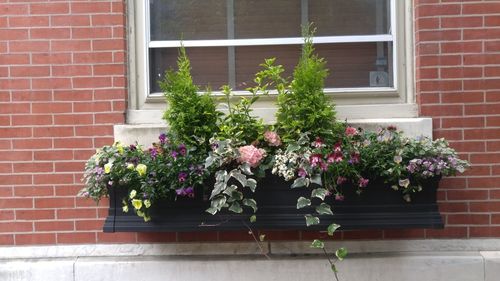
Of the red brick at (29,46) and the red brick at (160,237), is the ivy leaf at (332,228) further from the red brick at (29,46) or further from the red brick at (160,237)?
the red brick at (29,46)

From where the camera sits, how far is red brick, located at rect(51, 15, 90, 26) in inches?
162

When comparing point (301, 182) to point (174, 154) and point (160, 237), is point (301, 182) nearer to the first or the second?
point (174, 154)

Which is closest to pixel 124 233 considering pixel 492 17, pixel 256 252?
pixel 256 252

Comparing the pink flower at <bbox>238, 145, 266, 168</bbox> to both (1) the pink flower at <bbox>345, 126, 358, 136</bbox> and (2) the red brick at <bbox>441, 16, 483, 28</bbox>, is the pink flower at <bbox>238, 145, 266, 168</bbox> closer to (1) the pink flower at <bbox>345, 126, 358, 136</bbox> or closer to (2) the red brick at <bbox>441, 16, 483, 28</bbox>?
(1) the pink flower at <bbox>345, 126, 358, 136</bbox>

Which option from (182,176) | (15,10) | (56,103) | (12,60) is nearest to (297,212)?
(182,176)

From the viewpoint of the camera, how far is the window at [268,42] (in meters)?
4.19

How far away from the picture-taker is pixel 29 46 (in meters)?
4.12

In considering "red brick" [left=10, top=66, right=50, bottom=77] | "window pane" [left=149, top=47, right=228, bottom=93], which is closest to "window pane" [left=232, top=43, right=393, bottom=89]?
"window pane" [left=149, top=47, right=228, bottom=93]

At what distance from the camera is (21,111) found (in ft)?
13.5

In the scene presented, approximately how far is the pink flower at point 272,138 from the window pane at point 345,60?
0.57m

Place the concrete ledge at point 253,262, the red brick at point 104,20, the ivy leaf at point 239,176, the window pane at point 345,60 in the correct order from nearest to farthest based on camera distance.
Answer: the ivy leaf at point 239,176 < the concrete ledge at point 253,262 < the red brick at point 104,20 < the window pane at point 345,60

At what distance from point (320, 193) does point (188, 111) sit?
3.13 ft

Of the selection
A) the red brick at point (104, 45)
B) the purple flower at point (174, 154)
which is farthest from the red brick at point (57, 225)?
the red brick at point (104, 45)

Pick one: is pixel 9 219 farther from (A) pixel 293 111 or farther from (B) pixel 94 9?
(A) pixel 293 111
